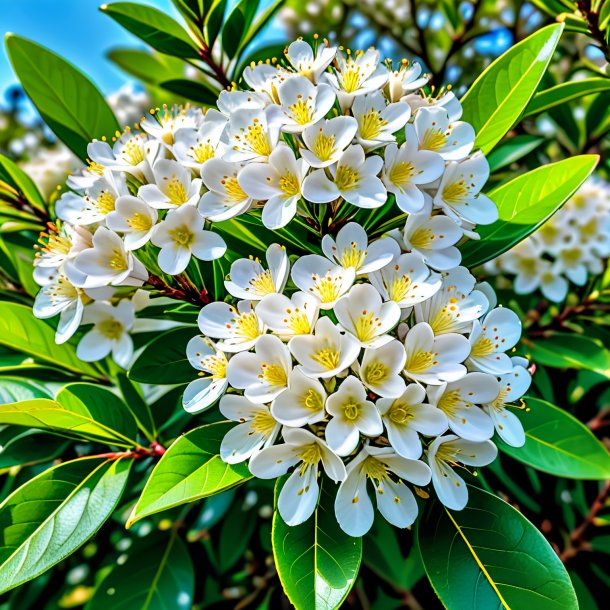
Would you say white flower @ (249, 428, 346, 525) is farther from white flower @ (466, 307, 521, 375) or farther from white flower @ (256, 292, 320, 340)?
white flower @ (466, 307, 521, 375)

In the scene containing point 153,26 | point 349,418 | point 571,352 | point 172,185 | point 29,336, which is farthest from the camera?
point 571,352

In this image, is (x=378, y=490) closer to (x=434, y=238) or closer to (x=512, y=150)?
(x=434, y=238)

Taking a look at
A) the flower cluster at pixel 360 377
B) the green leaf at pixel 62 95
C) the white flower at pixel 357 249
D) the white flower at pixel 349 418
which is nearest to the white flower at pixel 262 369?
the flower cluster at pixel 360 377

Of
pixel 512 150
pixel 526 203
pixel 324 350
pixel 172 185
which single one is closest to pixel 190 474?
pixel 324 350

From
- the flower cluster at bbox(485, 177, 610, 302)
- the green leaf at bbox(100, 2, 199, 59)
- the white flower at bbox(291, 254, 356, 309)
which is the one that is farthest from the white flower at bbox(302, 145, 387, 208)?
the flower cluster at bbox(485, 177, 610, 302)

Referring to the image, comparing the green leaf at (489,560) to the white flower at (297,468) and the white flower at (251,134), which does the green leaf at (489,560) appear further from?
the white flower at (251,134)

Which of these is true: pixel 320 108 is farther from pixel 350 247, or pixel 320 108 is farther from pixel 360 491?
pixel 360 491
